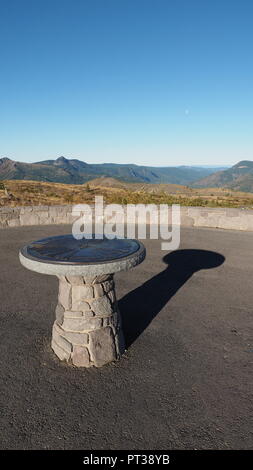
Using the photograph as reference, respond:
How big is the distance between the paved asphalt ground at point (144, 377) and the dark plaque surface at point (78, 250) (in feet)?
3.91

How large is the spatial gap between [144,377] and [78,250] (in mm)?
1618

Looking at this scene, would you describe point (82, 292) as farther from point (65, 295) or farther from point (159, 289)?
point (159, 289)

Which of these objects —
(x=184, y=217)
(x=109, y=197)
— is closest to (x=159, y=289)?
(x=184, y=217)

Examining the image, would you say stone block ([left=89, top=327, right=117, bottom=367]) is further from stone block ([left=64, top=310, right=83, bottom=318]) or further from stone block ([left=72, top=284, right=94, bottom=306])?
stone block ([left=72, top=284, right=94, bottom=306])

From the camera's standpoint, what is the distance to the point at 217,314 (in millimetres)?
4691

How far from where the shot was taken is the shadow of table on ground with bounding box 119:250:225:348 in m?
4.45

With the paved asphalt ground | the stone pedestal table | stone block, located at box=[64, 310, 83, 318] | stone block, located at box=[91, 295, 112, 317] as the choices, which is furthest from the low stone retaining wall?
stone block, located at box=[64, 310, 83, 318]

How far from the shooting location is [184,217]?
10992 mm

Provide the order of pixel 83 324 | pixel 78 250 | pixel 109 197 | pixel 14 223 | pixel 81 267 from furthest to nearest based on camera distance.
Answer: pixel 109 197, pixel 14 223, pixel 78 250, pixel 83 324, pixel 81 267

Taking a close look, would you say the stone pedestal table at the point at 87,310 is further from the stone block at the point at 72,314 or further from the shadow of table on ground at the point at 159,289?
the shadow of table on ground at the point at 159,289

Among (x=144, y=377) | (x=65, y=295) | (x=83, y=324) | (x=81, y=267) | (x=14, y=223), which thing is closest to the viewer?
(x=81, y=267)

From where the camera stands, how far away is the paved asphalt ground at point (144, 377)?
2.58 meters

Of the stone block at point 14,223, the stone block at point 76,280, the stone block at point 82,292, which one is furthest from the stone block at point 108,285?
the stone block at point 14,223
